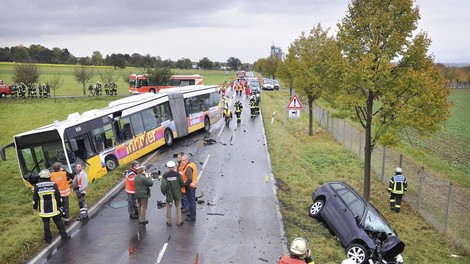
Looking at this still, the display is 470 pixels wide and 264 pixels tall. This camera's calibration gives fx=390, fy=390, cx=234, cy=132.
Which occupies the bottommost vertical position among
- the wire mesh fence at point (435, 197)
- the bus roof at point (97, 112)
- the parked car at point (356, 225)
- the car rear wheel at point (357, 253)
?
the wire mesh fence at point (435, 197)

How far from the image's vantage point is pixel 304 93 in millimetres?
25438

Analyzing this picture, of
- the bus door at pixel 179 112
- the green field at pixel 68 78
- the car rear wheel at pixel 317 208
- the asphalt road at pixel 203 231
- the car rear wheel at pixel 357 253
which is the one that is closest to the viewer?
the asphalt road at pixel 203 231

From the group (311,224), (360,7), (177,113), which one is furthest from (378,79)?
(177,113)

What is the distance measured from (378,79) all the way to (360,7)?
2.51 m

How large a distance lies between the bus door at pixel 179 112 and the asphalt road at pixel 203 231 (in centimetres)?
642

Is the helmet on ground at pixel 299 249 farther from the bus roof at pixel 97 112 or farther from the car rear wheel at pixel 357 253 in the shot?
the bus roof at pixel 97 112

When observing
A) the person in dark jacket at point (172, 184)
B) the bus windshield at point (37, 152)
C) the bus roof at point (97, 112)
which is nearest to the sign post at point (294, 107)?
the bus roof at point (97, 112)

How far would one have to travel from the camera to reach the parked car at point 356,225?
355 inches

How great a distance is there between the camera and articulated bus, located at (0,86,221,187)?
13.7 m

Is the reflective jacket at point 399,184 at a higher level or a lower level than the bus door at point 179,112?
lower

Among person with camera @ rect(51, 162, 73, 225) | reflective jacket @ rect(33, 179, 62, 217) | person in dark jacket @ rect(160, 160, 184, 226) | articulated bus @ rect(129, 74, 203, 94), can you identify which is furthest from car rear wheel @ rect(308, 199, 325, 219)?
articulated bus @ rect(129, 74, 203, 94)

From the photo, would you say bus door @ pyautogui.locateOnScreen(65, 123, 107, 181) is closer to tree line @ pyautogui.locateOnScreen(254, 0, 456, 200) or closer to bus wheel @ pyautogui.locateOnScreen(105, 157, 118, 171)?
bus wheel @ pyautogui.locateOnScreen(105, 157, 118, 171)

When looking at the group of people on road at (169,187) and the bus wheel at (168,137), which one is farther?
the bus wheel at (168,137)

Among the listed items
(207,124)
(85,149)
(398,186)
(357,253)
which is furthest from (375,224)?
(207,124)
